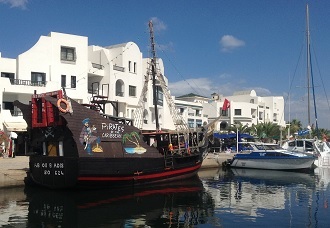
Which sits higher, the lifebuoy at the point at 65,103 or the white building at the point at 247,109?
the white building at the point at 247,109

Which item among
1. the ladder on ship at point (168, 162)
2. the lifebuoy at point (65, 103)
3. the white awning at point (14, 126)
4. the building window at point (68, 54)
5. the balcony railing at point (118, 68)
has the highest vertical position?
the building window at point (68, 54)

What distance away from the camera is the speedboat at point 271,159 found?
3406 centimetres

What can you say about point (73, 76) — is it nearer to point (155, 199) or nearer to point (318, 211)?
point (155, 199)

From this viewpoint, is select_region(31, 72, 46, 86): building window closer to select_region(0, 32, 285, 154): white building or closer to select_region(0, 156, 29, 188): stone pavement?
select_region(0, 32, 285, 154): white building

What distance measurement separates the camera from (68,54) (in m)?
37.8

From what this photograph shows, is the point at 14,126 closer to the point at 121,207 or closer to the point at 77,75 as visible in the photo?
the point at 77,75

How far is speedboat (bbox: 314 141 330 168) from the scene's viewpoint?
1485 inches

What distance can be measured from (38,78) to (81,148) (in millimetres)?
18165

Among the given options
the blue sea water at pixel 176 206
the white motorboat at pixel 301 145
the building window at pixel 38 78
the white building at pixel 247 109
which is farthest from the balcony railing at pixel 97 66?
the white building at pixel 247 109

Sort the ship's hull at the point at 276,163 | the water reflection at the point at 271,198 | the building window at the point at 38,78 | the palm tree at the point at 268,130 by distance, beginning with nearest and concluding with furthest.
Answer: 1. the water reflection at the point at 271,198
2. the ship's hull at the point at 276,163
3. the building window at the point at 38,78
4. the palm tree at the point at 268,130

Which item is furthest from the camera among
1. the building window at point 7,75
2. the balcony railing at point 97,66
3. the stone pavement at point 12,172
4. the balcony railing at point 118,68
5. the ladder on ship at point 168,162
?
the balcony railing at point 118,68

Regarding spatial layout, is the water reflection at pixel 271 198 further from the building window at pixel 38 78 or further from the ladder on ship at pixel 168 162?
the building window at pixel 38 78

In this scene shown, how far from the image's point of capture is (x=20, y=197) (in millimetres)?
19703

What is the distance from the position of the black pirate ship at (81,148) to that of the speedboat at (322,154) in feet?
65.7
